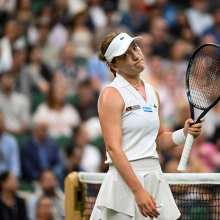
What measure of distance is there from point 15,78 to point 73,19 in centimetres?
215

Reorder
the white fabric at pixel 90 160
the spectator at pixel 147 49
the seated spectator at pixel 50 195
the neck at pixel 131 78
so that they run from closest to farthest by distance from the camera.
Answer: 1. the neck at pixel 131 78
2. the seated spectator at pixel 50 195
3. the white fabric at pixel 90 160
4. the spectator at pixel 147 49

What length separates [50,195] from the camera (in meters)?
5.97

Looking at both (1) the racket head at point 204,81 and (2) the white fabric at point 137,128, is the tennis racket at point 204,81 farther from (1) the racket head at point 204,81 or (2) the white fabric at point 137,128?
(2) the white fabric at point 137,128

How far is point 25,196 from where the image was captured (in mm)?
6199

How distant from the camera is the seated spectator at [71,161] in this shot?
6453 millimetres

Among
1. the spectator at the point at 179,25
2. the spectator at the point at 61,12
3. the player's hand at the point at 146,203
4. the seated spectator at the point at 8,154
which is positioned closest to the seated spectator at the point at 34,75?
the spectator at the point at 61,12

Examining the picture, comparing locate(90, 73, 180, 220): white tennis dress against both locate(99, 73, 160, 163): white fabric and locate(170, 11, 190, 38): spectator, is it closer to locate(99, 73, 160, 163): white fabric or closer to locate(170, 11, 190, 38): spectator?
locate(99, 73, 160, 163): white fabric

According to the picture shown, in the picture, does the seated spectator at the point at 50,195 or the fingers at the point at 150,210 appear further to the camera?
the seated spectator at the point at 50,195

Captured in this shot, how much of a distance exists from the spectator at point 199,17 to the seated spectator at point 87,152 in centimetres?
385

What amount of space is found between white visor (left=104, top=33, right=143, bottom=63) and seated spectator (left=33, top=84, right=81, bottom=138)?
4.61 metres

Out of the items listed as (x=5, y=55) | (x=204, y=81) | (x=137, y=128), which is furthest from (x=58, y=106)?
(x=137, y=128)

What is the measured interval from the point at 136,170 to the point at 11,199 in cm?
364

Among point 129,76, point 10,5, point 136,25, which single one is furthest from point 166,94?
point 129,76

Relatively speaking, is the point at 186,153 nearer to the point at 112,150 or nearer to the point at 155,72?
the point at 112,150
